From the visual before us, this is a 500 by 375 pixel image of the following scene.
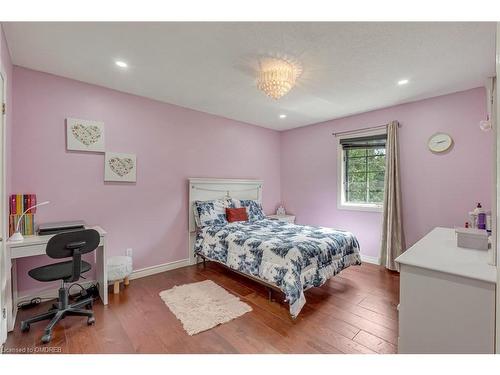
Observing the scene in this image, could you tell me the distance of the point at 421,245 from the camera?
1.62 m

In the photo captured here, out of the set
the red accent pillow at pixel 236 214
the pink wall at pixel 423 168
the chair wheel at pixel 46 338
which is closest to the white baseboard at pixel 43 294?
the chair wheel at pixel 46 338

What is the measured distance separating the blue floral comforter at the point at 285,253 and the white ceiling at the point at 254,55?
1789mm

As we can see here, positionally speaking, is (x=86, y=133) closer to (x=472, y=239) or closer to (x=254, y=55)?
(x=254, y=55)

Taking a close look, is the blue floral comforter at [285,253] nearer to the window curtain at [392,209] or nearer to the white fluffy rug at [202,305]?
the white fluffy rug at [202,305]

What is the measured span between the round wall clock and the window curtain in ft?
1.31

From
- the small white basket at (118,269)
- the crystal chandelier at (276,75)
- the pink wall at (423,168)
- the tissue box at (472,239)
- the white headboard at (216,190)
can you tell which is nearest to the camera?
the tissue box at (472,239)

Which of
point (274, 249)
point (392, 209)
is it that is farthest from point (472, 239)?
point (392, 209)

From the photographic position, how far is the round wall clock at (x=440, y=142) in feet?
9.75

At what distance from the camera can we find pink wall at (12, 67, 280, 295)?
238 centimetres

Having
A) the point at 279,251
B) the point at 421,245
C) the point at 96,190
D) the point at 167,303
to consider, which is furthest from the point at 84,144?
the point at 421,245

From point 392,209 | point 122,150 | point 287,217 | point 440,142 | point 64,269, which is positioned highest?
point 440,142

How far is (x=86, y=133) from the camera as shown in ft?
8.78

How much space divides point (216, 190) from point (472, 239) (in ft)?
10.1

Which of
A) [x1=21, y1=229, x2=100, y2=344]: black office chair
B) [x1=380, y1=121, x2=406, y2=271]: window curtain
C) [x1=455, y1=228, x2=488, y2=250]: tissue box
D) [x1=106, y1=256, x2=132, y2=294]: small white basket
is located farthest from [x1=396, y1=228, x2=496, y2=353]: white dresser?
[x1=106, y1=256, x2=132, y2=294]: small white basket
